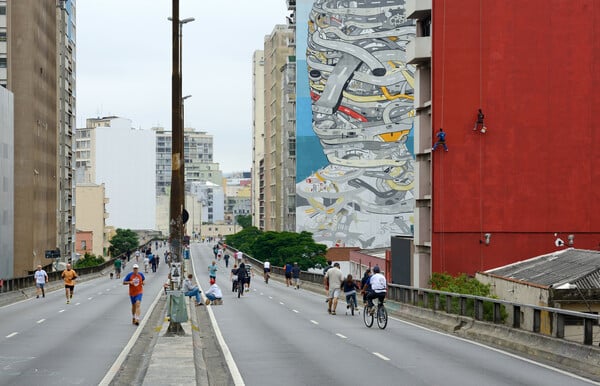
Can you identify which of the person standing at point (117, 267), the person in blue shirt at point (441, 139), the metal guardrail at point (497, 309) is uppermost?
the person in blue shirt at point (441, 139)

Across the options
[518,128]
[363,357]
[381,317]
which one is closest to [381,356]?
[363,357]

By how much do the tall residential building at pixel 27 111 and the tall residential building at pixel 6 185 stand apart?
820cm

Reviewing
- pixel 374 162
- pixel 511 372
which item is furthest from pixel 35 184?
pixel 511 372

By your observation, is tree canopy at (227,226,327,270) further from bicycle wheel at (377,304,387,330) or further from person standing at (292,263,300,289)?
bicycle wheel at (377,304,387,330)

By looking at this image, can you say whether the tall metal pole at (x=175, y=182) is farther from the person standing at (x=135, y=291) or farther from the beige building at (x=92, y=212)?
the beige building at (x=92, y=212)

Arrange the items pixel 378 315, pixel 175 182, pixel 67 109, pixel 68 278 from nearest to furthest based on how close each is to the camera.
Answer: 1. pixel 175 182
2. pixel 378 315
3. pixel 68 278
4. pixel 67 109

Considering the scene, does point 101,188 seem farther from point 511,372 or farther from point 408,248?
point 511,372

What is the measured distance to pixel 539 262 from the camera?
139 feet

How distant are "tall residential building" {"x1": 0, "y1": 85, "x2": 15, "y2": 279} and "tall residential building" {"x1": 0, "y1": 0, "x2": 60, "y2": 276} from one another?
8.20m

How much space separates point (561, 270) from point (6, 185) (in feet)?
217

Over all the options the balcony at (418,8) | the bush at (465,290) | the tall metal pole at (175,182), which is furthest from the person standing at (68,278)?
the balcony at (418,8)

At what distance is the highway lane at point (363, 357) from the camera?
17141 mm

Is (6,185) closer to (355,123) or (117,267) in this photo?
(117,267)

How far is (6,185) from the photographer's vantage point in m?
92.1
